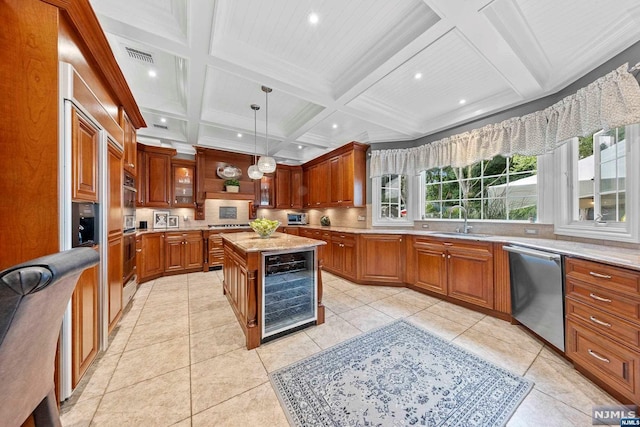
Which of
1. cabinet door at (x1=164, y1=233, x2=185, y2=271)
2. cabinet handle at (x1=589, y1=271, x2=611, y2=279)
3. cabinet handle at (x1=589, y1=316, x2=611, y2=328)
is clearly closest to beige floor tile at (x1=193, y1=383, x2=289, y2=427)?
cabinet handle at (x1=589, y1=316, x2=611, y2=328)

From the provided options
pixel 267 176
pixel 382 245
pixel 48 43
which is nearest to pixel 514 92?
pixel 382 245

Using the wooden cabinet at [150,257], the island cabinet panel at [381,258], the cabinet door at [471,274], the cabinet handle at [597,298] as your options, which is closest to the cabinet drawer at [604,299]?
the cabinet handle at [597,298]

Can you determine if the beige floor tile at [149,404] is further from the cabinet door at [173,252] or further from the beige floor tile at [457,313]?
the cabinet door at [173,252]

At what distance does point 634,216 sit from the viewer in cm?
190

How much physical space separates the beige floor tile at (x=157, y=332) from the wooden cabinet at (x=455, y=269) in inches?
124

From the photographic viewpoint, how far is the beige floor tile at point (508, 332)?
2.10 metres

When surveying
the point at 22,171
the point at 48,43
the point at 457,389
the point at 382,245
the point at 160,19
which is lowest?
the point at 457,389

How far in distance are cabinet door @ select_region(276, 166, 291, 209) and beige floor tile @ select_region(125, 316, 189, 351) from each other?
3.70 m

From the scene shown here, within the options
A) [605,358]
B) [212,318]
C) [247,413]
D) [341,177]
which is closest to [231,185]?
[341,177]

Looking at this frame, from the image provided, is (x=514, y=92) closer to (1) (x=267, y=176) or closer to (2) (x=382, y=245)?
(2) (x=382, y=245)

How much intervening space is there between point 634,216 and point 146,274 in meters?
6.20

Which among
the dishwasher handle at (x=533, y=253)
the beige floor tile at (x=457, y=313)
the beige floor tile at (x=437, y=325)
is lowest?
the beige floor tile at (x=457, y=313)

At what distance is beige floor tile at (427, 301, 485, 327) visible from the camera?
A: 8.47ft

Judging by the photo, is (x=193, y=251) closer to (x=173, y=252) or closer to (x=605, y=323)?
(x=173, y=252)
